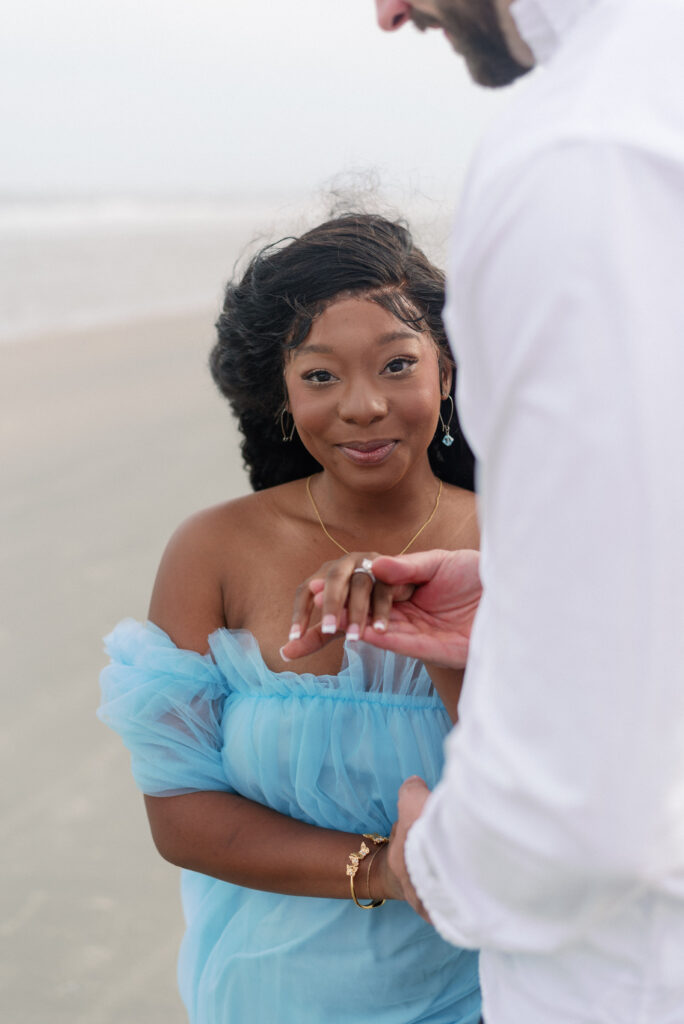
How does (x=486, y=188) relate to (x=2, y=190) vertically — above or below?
below

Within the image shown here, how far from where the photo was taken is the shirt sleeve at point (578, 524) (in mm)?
953

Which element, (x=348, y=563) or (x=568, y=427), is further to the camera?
(x=348, y=563)

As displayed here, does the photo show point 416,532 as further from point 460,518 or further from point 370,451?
point 370,451

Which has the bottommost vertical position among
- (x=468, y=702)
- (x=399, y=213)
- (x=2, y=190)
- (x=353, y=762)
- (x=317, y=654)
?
(x=353, y=762)

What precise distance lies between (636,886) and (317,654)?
4.11ft

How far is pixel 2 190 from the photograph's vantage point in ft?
86.8

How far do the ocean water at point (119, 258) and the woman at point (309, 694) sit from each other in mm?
501

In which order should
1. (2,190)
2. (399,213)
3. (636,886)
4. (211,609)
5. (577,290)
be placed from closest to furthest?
1. (577,290)
2. (636,886)
3. (211,609)
4. (399,213)
5. (2,190)

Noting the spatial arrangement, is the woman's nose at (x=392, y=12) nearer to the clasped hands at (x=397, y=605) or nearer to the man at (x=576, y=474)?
the man at (x=576, y=474)

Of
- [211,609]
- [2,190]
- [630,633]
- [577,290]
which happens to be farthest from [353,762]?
[2,190]

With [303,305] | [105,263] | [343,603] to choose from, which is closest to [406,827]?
[343,603]

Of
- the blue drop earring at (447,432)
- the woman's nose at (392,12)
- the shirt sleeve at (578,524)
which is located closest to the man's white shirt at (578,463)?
the shirt sleeve at (578,524)

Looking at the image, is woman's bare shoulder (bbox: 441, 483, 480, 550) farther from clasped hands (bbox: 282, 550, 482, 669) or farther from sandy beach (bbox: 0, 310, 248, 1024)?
sandy beach (bbox: 0, 310, 248, 1024)

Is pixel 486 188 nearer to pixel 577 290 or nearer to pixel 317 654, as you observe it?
pixel 577 290
